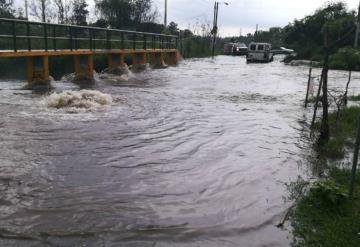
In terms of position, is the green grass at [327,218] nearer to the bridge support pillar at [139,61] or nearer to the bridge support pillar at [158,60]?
the bridge support pillar at [139,61]

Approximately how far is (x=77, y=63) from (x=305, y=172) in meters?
14.4

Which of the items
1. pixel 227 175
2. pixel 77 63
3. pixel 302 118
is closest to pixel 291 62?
pixel 77 63

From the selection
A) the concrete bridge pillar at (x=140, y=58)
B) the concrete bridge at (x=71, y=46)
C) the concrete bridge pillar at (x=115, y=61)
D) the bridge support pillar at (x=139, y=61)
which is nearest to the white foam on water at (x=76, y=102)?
the concrete bridge at (x=71, y=46)

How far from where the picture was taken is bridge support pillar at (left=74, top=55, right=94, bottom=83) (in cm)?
1947

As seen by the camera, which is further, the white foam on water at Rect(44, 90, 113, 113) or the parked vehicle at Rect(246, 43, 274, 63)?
the parked vehicle at Rect(246, 43, 274, 63)

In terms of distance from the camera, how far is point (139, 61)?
27.4 m

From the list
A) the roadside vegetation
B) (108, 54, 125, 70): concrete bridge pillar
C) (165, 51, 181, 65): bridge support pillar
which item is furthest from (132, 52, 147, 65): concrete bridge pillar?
the roadside vegetation

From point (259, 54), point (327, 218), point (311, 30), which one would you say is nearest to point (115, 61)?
point (327, 218)

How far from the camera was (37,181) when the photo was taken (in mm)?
6109

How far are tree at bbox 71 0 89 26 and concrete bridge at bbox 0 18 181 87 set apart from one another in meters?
11.3

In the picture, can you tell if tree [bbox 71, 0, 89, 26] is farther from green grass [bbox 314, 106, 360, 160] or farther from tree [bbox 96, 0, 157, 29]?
green grass [bbox 314, 106, 360, 160]

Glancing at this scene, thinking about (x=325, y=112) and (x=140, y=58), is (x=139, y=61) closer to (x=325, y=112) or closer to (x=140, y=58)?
(x=140, y=58)

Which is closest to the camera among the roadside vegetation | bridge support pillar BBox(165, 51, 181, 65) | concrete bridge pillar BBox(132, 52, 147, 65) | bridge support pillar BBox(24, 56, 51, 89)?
the roadside vegetation

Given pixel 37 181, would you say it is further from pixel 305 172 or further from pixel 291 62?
pixel 291 62
